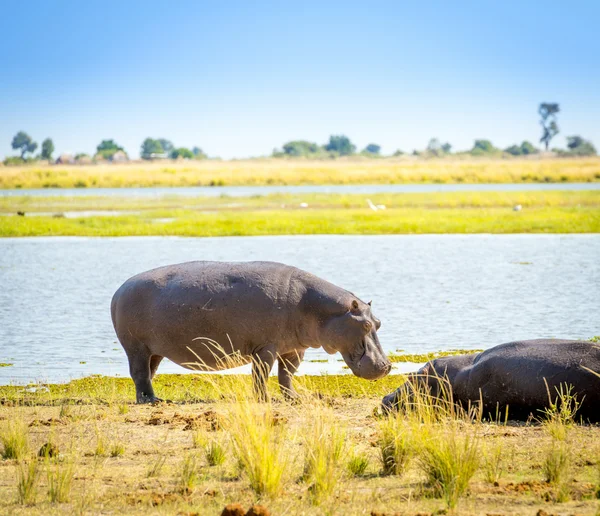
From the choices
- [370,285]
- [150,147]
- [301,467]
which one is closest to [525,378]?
[301,467]

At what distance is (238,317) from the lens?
29.8 feet

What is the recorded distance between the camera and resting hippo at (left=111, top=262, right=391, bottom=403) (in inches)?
348

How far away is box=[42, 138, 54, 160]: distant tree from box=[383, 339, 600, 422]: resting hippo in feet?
501

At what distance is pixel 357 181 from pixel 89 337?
6349 cm

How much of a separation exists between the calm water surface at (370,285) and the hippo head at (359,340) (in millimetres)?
2973

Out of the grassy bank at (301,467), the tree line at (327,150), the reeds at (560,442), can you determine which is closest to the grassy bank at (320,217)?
the reeds at (560,442)

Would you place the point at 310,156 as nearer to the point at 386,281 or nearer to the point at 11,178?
the point at 11,178

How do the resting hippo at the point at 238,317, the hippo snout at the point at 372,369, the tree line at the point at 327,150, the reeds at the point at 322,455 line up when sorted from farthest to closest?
the tree line at the point at 327,150 < the resting hippo at the point at 238,317 < the hippo snout at the point at 372,369 < the reeds at the point at 322,455

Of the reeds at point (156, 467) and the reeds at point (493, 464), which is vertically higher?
the reeds at point (493, 464)

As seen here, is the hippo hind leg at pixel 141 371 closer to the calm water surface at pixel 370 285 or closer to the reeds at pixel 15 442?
the calm water surface at pixel 370 285

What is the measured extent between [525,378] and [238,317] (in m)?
2.74

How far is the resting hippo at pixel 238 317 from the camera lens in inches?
348

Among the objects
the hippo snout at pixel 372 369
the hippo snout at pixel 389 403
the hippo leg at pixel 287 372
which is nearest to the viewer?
the hippo snout at pixel 389 403

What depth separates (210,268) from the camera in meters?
9.39
